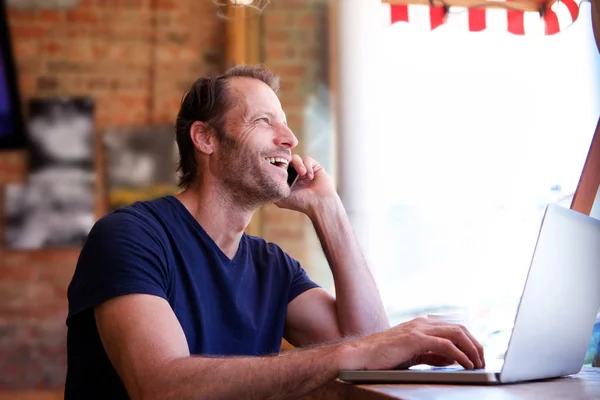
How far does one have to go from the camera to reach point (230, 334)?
1534mm

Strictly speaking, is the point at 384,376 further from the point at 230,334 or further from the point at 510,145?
the point at 510,145

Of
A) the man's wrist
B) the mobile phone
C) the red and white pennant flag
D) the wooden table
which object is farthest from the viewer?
the red and white pennant flag

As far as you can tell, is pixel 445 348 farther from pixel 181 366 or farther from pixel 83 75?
pixel 83 75

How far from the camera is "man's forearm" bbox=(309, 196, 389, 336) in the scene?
1690mm

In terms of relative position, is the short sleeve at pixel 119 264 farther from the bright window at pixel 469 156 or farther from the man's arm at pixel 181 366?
the bright window at pixel 469 156

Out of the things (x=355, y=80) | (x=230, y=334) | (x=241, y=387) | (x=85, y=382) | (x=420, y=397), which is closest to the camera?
(x=420, y=397)

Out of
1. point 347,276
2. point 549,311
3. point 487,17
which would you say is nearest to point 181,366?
point 549,311

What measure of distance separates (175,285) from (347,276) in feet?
1.48

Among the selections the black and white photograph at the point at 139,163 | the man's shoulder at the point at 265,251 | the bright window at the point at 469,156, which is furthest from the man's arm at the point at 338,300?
the black and white photograph at the point at 139,163

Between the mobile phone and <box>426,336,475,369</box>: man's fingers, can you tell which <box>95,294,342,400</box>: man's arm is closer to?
<box>426,336,475,369</box>: man's fingers

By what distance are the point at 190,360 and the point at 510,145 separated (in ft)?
6.55

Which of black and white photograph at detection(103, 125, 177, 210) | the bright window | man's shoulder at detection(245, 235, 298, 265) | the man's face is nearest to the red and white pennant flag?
the bright window

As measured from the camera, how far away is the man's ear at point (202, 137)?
5.97 ft

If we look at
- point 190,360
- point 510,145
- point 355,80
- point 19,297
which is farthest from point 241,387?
point 19,297
